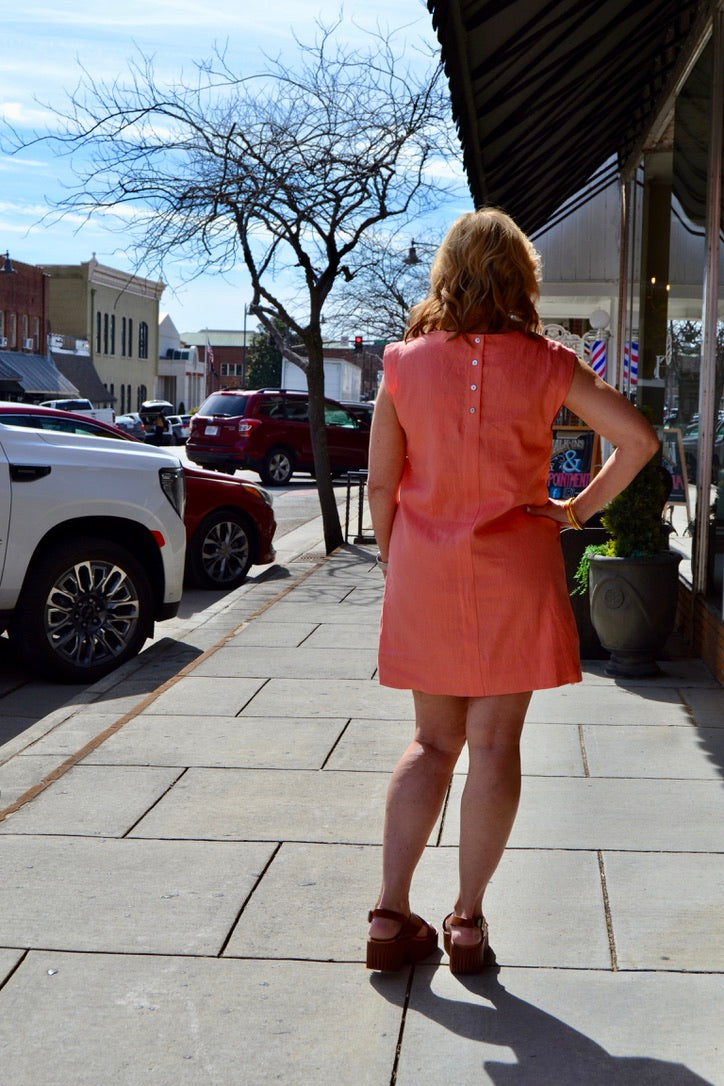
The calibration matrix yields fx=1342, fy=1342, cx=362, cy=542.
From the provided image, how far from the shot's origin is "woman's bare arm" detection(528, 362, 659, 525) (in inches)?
123

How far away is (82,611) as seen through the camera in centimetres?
788

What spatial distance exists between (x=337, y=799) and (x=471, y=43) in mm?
3698

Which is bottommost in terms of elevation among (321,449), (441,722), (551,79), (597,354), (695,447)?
(441,722)

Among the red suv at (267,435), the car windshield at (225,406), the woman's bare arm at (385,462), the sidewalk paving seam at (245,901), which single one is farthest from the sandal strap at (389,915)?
the car windshield at (225,406)

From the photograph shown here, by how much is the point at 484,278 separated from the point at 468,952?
5.29ft

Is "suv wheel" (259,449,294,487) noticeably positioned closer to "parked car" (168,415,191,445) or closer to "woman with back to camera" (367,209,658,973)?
"woman with back to camera" (367,209,658,973)

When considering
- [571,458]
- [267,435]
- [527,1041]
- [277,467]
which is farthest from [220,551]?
[277,467]

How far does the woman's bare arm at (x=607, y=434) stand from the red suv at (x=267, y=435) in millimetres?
23177

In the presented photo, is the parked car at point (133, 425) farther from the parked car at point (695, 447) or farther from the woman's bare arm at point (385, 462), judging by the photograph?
the woman's bare arm at point (385, 462)

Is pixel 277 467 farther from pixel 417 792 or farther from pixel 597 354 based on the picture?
pixel 417 792

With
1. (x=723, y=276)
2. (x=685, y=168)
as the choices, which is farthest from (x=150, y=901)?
(x=685, y=168)

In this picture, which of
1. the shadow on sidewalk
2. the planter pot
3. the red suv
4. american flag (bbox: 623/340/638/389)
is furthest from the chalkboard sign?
the red suv

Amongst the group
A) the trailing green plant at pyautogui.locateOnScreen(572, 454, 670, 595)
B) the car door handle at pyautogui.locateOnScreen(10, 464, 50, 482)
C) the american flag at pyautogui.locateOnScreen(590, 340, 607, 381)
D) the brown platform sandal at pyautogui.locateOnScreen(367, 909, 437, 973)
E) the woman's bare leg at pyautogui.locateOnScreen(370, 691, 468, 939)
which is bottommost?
the brown platform sandal at pyautogui.locateOnScreen(367, 909, 437, 973)

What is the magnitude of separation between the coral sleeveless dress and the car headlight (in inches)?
209
